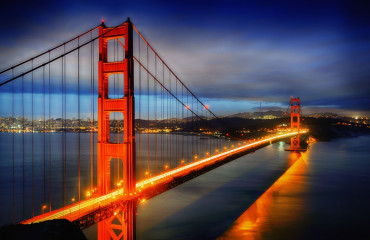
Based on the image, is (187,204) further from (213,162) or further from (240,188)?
(240,188)

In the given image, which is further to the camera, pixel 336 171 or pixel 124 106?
pixel 336 171

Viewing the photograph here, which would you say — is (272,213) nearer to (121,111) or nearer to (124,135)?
(124,135)

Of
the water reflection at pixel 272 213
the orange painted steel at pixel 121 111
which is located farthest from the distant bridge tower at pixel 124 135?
the water reflection at pixel 272 213

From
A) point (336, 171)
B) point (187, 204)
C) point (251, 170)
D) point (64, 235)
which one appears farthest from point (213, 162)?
point (336, 171)

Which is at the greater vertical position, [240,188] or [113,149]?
[113,149]

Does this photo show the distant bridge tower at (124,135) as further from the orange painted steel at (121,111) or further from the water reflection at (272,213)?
the water reflection at (272,213)

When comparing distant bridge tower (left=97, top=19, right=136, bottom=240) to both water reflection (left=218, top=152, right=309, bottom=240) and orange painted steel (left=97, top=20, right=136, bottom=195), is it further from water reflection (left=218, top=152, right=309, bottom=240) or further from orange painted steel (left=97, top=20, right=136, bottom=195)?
water reflection (left=218, top=152, right=309, bottom=240)

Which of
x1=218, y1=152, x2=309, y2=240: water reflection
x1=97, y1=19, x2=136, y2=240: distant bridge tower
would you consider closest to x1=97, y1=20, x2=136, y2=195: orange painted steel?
x1=97, y1=19, x2=136, y2=240: distant bridge tower
